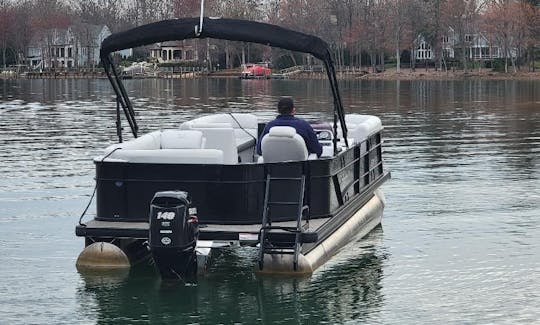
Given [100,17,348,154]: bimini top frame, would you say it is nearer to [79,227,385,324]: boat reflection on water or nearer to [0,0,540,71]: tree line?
[79,227,385,324]: boat reflection on water

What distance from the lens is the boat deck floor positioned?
43.0 ft

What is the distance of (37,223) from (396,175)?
334 inches

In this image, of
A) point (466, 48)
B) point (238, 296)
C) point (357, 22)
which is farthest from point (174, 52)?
point (238, 296)

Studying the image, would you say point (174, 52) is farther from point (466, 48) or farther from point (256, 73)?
point (466, 48)

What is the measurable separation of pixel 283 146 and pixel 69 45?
14337 centimetres

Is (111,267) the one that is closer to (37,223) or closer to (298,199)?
(298,199)

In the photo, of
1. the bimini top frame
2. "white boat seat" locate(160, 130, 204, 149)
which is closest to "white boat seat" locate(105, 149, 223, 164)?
the bimini top frame

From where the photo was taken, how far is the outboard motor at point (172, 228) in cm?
1249

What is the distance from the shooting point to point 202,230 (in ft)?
43.3

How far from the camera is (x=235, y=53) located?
473ft

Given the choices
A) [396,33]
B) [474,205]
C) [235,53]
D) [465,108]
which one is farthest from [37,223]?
[235,53]

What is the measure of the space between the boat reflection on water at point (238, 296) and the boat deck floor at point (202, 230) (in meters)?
0.63

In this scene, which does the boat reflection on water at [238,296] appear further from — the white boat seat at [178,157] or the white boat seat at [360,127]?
the white boat seat at [360,127]

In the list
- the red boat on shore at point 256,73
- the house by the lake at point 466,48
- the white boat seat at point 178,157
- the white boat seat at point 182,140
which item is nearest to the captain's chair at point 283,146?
the white boat seat at point 178,157
